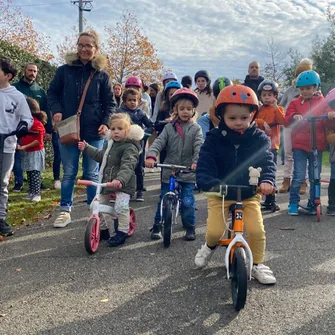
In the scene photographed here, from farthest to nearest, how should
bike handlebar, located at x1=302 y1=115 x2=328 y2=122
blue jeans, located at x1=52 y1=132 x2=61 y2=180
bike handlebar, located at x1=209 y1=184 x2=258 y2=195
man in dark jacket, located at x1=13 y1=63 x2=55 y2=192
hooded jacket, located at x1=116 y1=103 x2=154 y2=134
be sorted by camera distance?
blue jeans, located at x1=52 y1=132 x2=61 y2=180 < man in dark jacket, located at x1=13 y1=63 x2=55 y2=192 < hooded jacket, located at x1=116 y1=103 x2=154 y2=134 < bike handlebar, located at x1=302 y1=115 x2=328 y2=122 < bike handlebar, located at x1=209 y1=184 x2=258 y2=195

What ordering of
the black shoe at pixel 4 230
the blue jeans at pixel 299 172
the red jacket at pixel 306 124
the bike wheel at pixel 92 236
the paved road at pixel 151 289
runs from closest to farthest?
the paved road at pixel 151 289
the bike wheel at pixel 92 236
the black shoe at pixel 4 230
the red jacket at pixel 306 124
the blue jeans at pixel 299 172

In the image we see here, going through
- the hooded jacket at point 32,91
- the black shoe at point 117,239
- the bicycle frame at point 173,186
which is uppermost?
the hooded jacket at point 32,91

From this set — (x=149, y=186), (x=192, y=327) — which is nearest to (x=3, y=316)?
(x=192, y=327)

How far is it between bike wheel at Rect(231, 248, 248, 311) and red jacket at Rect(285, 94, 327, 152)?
11.6ft

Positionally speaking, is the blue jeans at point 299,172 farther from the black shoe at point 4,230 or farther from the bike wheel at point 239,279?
the black shoe at point 4,230

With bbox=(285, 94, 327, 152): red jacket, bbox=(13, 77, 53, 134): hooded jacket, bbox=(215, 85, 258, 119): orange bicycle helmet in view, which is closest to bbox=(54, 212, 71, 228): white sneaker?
bbox=(13, 77, 53, 134): hooded jacket

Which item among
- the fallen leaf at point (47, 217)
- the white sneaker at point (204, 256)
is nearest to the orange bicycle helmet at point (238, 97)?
the white sneaker at point (204, 256)

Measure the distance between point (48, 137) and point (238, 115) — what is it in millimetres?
5379

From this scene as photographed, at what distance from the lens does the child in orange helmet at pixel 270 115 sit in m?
6.79

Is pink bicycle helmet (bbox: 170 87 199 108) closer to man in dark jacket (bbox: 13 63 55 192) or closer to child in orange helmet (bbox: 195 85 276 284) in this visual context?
child in orange helmet (bbox: 195 85 276 284)

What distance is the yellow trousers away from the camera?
12.6 ft

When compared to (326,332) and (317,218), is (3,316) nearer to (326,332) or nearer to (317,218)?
(326,332)

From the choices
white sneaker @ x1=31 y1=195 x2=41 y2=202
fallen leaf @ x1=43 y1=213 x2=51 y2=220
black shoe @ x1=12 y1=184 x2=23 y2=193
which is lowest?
fallen leaf @ x1=43 y1=213 x2=51 y2=220

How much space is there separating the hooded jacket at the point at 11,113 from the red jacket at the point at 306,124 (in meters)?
3.82
